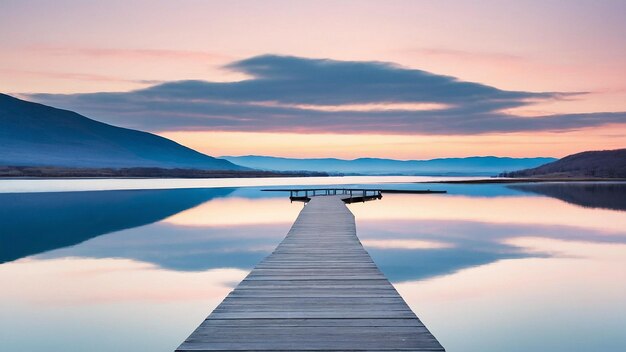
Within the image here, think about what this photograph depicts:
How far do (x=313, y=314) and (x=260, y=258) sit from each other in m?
10.7

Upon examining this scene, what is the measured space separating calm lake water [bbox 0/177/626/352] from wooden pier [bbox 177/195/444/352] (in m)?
1.82

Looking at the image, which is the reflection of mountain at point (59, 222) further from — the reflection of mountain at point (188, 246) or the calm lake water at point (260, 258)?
the reflection of mountain at point (188, 246)

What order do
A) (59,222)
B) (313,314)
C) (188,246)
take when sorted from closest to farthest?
1. (313,314)
2. (188,246)
3. (59,222)

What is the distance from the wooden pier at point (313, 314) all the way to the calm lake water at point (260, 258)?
71.7 inches

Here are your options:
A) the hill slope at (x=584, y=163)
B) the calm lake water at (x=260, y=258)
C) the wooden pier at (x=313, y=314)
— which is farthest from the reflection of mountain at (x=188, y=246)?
the hill slope at (x=584, y=163)

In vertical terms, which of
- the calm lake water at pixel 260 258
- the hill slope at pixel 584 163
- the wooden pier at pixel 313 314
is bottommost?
the calm lake water at pixel 260 258

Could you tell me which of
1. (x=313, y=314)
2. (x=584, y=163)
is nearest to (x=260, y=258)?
(x=313, y=314)

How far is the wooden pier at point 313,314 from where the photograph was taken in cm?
624

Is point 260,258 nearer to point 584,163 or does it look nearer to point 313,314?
point 313,314

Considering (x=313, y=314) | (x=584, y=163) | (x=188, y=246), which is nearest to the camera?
(x=313, y=314)

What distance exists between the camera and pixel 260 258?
17.9 meters

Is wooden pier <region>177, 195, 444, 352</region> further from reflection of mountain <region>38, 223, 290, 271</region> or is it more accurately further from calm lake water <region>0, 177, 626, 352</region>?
reflection of mountain <region>38, 223, 290, 271</region>

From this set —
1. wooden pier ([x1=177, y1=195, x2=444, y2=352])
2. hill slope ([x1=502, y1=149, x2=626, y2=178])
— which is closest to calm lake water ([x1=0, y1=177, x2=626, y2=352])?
wooden pier ([x1=177, y1=195, x2=444, y2=352])

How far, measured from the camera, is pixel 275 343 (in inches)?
245
